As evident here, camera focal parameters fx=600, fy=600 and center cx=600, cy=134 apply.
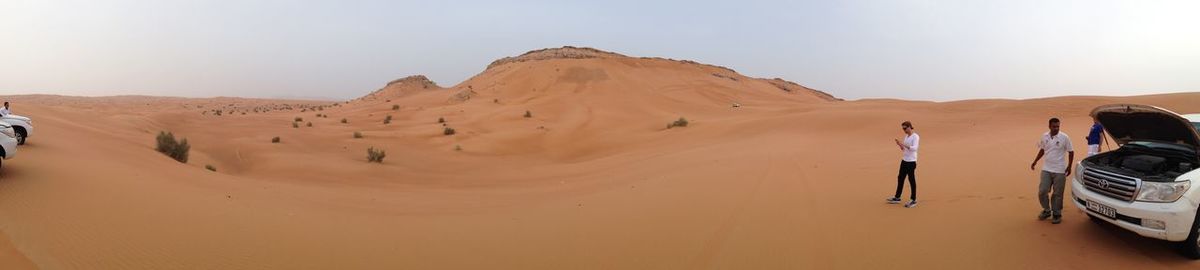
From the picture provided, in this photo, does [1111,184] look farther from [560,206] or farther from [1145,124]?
[560,206]

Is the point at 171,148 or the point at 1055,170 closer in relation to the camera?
the point at 1055,170

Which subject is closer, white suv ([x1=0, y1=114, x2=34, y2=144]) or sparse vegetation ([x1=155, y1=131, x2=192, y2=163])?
white suv ([x1=0, y1=114, x2=34, y2=144])

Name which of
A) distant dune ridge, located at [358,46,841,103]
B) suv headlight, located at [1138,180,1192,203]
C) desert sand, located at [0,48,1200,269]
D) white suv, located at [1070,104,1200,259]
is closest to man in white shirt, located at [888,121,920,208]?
desert sand, located at [0,48,1200,269]

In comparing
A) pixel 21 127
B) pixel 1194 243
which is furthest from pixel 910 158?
pixel 21 127

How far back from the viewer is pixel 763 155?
44.9 ft

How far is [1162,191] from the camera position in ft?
16.7

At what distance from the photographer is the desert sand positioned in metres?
5.27

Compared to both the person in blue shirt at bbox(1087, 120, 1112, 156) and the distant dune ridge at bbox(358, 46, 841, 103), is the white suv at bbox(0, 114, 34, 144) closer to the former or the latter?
the person in blue shirt at bbox(1087, 120, 1112, 156)

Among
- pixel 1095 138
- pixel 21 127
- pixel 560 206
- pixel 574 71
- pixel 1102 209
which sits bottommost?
pixel 560 206

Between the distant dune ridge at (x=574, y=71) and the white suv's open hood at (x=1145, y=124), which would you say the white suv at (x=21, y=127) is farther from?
the distant dune ridge at (x=574, y=71)

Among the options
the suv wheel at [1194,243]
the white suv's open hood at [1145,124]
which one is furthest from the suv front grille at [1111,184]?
the white suv's open hood at [1145,124]

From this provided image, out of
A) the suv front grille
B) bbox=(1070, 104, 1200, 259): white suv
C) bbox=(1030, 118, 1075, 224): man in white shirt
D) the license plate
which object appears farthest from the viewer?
bbox=(1030, 118, 1075, 224): man in white shirt

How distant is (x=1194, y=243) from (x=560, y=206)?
658cm

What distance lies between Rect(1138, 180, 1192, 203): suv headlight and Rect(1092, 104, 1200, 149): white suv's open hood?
98 centimetres
